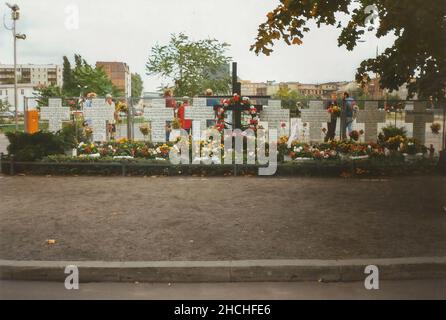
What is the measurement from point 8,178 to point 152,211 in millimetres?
5571

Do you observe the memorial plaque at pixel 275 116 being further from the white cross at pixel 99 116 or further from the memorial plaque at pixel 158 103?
the white cross at pixel 99 116

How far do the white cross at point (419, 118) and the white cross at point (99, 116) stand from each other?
8.83m

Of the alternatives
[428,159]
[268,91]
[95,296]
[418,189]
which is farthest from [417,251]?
[268,91]

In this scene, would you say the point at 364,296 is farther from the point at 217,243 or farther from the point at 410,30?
the point at 410,30

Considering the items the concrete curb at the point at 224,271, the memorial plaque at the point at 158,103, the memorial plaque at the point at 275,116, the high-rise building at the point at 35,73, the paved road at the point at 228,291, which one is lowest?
the paved road at the point at 228,291

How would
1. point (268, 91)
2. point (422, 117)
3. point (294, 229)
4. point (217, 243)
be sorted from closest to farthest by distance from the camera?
point (217, 243), point (294, 229), point (422, 117), point (268, 91)

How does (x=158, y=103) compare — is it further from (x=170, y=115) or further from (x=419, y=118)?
(x=419, y=118)

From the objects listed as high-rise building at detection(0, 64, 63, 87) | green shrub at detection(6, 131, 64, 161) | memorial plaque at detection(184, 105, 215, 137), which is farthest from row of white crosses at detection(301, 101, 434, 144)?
high-rise building at detection(0, 64, 63, 87)

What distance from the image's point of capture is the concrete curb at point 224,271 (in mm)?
5391

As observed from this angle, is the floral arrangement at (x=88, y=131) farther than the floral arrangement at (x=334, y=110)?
Yes

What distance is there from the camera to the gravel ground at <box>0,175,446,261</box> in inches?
237

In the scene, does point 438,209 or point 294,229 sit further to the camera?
point 438,209

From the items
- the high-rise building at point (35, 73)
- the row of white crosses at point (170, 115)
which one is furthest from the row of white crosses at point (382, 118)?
the high-rise building at point (35, 73)
